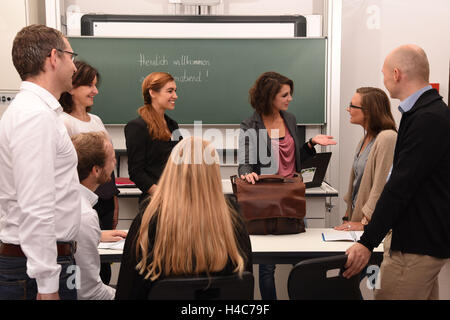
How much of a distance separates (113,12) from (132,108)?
0.99 metres

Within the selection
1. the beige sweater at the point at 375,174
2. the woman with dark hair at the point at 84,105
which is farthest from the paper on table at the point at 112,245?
the beige sweater at the point at 375,174

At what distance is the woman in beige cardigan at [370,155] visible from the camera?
2.44m

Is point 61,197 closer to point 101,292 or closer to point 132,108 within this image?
point 101,292

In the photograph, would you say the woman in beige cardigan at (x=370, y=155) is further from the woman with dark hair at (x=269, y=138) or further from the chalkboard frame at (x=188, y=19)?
the chalkboard frame at (x=188, y=19)

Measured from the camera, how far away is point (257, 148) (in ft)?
9.35

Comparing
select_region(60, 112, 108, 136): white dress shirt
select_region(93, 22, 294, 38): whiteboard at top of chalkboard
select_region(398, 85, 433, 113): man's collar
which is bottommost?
select_region(60, 112, 108, 136): white dress shirt

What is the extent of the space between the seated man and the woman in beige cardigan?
4.31 ft

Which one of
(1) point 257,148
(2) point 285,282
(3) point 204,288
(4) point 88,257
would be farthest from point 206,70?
(3) point 204,288

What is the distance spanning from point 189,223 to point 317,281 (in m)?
0.48

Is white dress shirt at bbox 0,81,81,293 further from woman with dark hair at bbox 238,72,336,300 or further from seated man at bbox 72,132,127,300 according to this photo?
woman with dark hair at bbox 238,72,336,300

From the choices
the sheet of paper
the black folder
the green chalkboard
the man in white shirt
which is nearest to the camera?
the man in white shirt

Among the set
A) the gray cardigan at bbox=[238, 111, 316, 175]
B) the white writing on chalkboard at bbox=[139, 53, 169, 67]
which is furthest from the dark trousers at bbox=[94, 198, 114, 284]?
the white writing on chalkboard at bbox=[139, 53, 169, 67]

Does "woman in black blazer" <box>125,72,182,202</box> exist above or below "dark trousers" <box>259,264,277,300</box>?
above

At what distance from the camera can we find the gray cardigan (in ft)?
9.31
